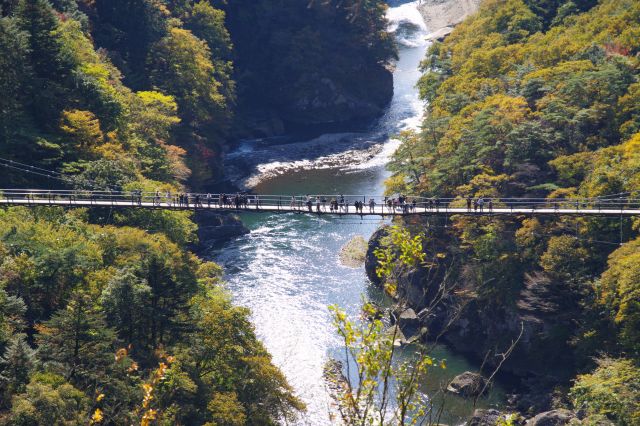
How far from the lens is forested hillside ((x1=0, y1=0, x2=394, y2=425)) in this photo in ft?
116

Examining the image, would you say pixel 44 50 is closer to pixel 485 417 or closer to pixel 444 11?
pixel 485 417

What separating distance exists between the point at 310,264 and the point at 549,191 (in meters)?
18.2

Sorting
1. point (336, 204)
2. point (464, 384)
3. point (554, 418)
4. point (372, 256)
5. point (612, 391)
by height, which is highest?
point (336, 204)

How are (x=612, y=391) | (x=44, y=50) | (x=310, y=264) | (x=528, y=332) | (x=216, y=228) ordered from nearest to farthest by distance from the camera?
(x=612, y=391) → (x=528, y=332) → (x=310, y=264) → (x=44, y=50) → (x=216, y=228)

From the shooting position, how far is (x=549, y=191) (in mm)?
54000

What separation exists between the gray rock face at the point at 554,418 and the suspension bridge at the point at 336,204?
11344 millimetres

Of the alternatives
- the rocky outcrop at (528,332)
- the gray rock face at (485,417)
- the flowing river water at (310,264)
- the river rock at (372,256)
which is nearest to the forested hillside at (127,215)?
the flowing river water at (310,264)

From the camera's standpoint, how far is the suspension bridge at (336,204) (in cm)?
4884

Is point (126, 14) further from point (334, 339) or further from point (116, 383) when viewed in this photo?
point (116, 383)

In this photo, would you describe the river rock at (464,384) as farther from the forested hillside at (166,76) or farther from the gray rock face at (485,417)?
the forested hillside at (166,76)

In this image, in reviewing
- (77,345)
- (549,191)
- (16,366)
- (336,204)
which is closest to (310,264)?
(336,204)

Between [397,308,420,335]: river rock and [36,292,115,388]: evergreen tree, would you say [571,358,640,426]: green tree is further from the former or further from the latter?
[36,292,115,388]: evergreen tree

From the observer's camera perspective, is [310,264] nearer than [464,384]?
No

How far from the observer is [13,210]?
1976 inches
